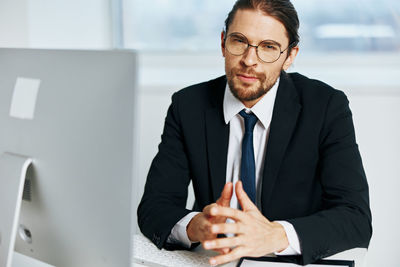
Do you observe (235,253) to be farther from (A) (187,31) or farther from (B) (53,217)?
(A) (187,31)

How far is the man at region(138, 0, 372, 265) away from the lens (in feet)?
5.20

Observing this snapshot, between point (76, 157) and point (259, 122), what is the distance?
2.88 feet

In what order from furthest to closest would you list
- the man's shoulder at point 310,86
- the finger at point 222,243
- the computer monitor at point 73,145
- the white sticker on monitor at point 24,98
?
the man's shoulder at point 310,86
the finger at point 222,243
the white sticker on monitor at point 24,98
the computer monitor at point 73,145

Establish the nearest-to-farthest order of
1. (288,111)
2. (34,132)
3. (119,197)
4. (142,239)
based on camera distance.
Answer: (119,197), (34,132), (142,239), (288,111)

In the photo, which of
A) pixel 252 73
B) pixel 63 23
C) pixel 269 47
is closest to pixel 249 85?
pixel 252 73

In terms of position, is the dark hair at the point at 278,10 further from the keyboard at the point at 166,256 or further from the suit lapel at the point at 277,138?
the keyboard at the point at 166,256

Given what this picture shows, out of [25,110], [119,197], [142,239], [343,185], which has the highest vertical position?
[25,110]

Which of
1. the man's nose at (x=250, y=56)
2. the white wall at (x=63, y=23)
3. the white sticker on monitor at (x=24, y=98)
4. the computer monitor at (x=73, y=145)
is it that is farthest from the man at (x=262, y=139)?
the white wall at (x=63, y=23)

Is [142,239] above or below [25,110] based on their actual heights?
below

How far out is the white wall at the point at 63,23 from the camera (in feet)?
8.19

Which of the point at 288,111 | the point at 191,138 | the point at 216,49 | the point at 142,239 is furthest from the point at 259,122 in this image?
the point at 216,49

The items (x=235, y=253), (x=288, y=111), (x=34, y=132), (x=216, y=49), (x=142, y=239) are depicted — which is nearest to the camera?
(x=34, y=132)

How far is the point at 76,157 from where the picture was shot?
37.9 inches

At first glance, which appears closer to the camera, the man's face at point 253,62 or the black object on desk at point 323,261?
the black object on desk at point 323,261
